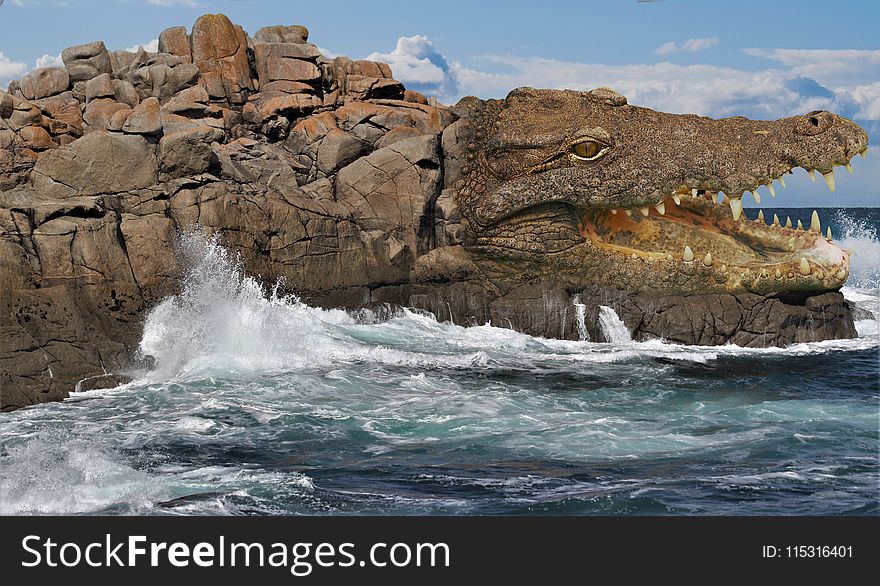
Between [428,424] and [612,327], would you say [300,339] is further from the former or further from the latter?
[612,327]

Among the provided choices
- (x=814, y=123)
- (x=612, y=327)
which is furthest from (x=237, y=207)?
(x=814, y=123)

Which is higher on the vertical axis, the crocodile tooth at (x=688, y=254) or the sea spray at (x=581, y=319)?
the crocodile tooth at (x=688, y=254)

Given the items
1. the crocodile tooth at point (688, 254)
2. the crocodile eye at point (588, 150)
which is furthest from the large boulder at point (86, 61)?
the crocodile tooth at point (688, 254)

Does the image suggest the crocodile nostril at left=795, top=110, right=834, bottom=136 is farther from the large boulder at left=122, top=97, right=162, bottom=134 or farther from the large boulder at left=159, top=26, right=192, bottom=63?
the large boulder at left=159, top=26, right=192, bottom=63

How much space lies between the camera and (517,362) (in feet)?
45.0

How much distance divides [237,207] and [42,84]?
5058 mm

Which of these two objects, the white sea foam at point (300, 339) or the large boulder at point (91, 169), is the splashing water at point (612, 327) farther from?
the large boulder at point (91, 169)

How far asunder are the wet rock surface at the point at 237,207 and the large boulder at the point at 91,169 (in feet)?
0.08

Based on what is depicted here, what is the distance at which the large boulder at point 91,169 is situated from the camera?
14.0 m

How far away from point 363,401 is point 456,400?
3.38ft

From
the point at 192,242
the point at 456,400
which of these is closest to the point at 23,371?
the point at 192,242

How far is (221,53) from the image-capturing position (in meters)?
18.1

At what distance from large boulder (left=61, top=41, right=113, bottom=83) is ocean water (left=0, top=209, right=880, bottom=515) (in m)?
5.35

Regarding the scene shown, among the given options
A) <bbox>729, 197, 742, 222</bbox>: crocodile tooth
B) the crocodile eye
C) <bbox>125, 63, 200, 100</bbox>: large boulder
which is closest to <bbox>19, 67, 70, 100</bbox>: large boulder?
<bbox>125, 63, 200, 100</bbox>: large boulder
